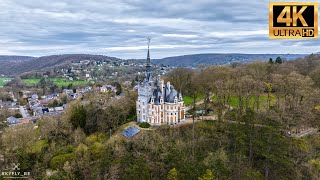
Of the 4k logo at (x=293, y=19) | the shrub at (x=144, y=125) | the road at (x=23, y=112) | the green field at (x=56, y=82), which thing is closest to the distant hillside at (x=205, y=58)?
the green field at (x=56, y=82)

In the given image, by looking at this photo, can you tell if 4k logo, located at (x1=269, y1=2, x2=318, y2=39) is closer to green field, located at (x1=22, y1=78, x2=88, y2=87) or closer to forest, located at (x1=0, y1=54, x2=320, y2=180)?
forest, located at (x1=0, y1=54, x2=320, y2=180)

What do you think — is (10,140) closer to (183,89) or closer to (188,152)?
(188,152)

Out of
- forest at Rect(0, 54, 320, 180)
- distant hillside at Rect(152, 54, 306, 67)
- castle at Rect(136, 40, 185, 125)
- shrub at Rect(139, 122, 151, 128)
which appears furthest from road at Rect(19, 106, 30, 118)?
distant hillside at Rect(152, 54, 306, 67)

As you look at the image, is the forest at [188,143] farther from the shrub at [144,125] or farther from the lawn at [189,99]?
the lawn at [189,99]

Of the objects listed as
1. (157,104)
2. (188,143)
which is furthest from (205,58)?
(188,143)

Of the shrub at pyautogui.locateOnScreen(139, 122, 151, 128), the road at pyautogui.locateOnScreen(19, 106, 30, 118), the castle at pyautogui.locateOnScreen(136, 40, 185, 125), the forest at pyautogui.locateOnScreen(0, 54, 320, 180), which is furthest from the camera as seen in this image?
the road at pyautogui.locateOnScreen(19, 106, 30, 118)
